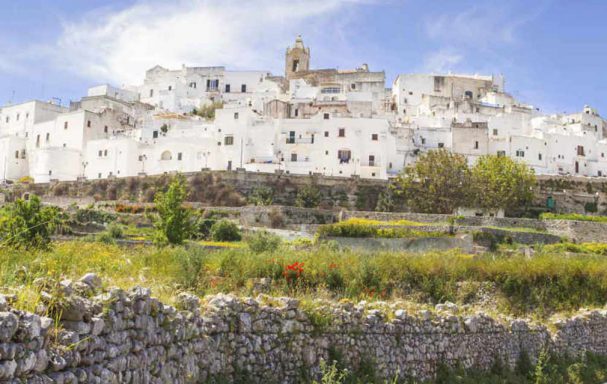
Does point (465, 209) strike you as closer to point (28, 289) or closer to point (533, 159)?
point (533, 159)

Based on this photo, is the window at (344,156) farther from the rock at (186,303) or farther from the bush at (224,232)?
the rock at (186,303)

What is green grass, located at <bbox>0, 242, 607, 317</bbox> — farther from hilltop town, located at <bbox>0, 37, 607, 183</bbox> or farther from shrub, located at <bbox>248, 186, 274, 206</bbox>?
hilltop town, located at <bbox>0, 37, 607, 183</bbox>

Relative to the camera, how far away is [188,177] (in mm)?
52375

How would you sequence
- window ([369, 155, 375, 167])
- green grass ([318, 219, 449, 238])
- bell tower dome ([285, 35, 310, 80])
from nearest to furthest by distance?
green grass ([318, 219, 449, 238]) < window ([369, 155, 375, 167]) < bell tower dome ([285, 35, 310, 80])

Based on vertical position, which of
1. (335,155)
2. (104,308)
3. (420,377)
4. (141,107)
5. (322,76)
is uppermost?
(322,76)

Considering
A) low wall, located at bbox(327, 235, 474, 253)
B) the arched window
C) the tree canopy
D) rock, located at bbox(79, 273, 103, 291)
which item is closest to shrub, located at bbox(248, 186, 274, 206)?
the tree canopy

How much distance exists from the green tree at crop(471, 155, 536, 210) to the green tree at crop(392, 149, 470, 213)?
0.93 meters

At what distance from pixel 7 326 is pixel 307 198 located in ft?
149

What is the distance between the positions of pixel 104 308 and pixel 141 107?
73.2 m

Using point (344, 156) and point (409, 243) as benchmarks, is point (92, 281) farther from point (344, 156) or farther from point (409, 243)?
point (344, 156)

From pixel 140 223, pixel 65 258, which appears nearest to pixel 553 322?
pixel 65 258

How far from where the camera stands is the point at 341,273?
16078mm

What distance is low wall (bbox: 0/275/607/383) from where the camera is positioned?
5684mm

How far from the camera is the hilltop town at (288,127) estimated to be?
58.7 metres
